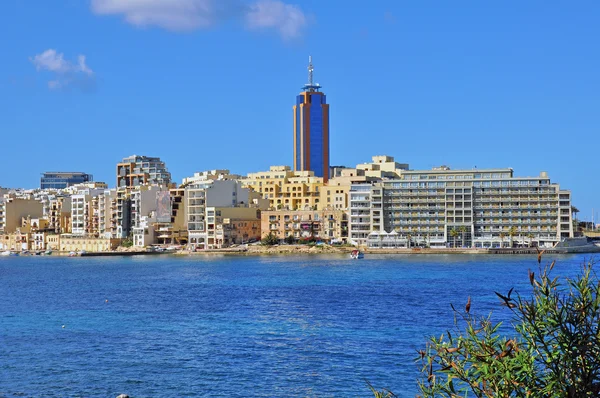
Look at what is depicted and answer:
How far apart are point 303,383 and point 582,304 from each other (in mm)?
13968

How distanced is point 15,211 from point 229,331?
113143 mm

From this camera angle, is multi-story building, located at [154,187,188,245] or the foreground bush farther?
multi-story building, located at [154,187,188,245]

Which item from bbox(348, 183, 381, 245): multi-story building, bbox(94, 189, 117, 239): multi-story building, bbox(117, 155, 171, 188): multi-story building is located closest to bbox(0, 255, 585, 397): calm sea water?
bbox(348, 183, 381, 245): multi-story building

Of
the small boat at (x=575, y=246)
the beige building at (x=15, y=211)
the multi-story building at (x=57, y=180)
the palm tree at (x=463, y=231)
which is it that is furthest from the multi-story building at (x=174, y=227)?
the multi-story building at (x=57, y=180)

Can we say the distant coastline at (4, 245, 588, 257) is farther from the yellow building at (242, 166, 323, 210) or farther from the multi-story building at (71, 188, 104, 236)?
the yellow building at (242, 166, 323, 210)

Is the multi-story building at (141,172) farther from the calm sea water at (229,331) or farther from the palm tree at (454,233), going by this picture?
the calm sea water at (229,331)

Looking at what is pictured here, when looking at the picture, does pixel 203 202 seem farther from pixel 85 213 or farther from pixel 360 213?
pixel 85 213

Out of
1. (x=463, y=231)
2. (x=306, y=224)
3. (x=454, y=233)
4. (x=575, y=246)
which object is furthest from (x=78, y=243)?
(x=575, y=246)

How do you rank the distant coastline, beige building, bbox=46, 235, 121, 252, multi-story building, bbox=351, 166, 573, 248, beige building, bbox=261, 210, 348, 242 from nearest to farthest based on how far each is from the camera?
the distant coastline < multi-story building, bbox=351, 166, 573, 248 < beige building, bbox=261, 210, 348, 242 < beige building, bbox=46, 235, 121, 252

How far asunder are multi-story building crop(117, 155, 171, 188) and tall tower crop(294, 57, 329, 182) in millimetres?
50742

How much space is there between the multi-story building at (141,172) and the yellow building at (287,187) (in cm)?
1353

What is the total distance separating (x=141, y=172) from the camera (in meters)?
133

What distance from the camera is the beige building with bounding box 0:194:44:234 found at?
443 ft

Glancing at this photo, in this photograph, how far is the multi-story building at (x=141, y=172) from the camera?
132 metres
